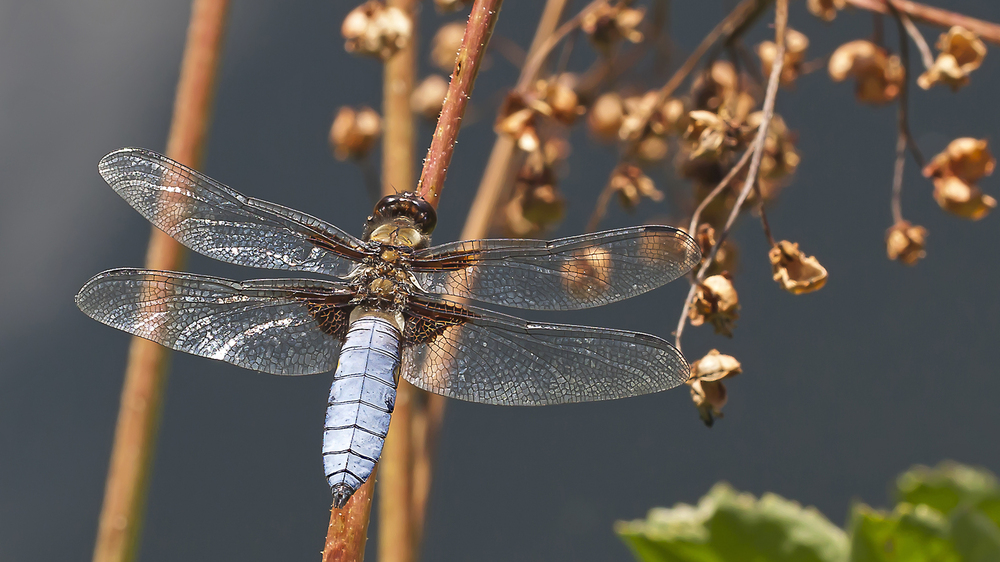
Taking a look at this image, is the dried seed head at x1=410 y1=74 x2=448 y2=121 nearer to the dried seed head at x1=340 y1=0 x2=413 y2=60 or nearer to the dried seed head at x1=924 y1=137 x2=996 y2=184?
the dried seed head at x1=340 y1=0 x2=413 y2=60

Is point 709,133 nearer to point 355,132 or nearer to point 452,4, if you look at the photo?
point 452,4

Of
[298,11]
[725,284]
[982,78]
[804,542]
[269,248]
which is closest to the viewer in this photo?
[804,542]

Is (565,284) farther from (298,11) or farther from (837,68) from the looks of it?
(298,11)

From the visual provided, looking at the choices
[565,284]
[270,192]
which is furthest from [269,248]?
[270,192]

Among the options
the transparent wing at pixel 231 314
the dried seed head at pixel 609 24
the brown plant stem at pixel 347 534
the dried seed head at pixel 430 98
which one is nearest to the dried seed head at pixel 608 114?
the dried seed head at pixel 609 24

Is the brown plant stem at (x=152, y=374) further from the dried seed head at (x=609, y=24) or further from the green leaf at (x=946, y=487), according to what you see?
the green leaf at (x=946, y=487)

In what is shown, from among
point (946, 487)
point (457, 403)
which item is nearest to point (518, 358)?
point (946, 487)

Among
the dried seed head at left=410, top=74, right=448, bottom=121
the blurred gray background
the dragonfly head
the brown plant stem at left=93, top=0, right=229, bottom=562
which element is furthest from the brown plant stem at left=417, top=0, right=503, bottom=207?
the blurred gray background
